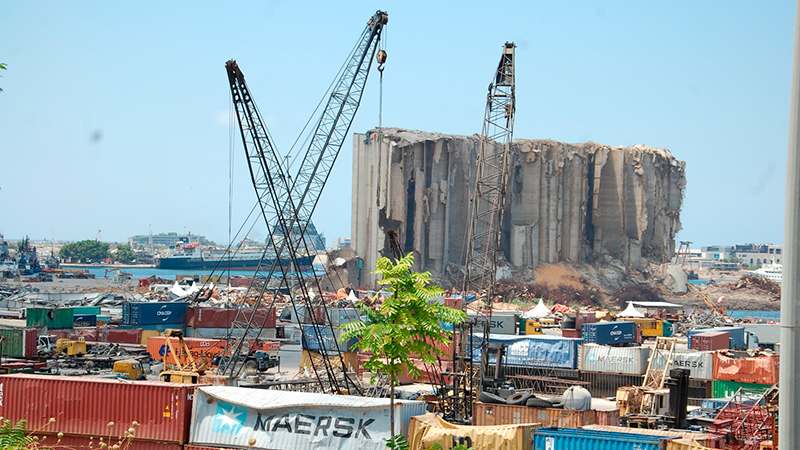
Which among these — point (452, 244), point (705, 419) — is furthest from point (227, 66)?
point (452, 244)

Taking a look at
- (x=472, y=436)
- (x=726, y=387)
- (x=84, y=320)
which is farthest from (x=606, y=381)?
(x=84, y=320)

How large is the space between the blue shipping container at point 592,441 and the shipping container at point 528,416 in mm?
4225

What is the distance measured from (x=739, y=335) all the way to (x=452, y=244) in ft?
285

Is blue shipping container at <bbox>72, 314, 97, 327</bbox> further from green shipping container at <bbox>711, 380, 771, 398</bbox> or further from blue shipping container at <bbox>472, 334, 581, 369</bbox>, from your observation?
green shipping container at <bbox>711, 380, 771, 398</bbox>

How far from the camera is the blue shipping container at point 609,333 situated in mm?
56719

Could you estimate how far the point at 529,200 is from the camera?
515 feet

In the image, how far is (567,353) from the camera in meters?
44.2

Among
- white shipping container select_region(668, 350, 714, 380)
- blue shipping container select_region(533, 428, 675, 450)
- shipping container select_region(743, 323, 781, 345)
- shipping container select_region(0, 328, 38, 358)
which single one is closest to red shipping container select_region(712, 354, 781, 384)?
white shipping container select_region(668, 350, 714, 380)

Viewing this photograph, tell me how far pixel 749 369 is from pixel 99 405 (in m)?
28.6

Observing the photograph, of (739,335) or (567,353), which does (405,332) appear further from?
(739,335)

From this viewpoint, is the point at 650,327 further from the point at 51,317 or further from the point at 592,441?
A: the point at 592,441

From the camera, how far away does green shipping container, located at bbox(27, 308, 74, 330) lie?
60.3 m

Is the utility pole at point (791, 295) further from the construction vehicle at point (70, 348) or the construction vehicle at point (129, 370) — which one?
the construction vehicle at point (70, 348)

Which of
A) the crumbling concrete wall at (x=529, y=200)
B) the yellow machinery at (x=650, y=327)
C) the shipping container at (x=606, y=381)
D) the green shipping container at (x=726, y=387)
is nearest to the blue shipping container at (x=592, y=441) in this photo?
the green shipping container at (x=726, y=387)
